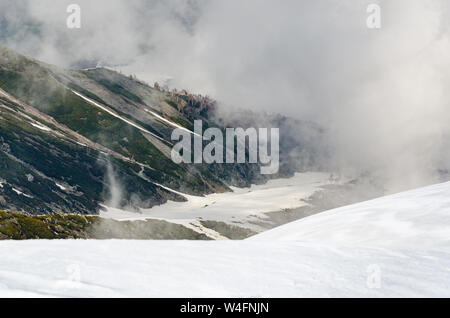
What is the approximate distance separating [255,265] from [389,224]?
606 cm

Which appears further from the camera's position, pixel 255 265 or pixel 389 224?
pixel 389 224

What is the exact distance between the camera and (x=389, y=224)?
14586 millimetres

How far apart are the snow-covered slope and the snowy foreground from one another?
3cm

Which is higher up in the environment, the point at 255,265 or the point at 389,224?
the point at 389,224

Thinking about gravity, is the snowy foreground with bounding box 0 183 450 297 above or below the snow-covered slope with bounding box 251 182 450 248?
below

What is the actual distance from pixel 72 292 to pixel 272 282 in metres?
3.86

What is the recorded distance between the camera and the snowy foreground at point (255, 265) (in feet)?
28.7

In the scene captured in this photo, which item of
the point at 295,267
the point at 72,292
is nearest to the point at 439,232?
the point at 295,267

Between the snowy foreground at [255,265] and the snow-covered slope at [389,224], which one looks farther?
the snow-covered slope at [389,224]

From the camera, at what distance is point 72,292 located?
8469mm

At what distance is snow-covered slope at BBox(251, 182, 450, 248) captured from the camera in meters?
13.2

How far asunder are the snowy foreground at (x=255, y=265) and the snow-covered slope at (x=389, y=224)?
0.03 m

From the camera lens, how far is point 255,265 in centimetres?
1057
